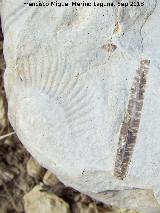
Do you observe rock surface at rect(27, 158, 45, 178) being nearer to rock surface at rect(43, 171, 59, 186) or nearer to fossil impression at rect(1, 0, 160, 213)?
rock surface at rect(43, 171, 59, 186)

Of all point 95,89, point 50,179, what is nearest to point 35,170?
point 50,179

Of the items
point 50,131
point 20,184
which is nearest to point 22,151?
point 20,184

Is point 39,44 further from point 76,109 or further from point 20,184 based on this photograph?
point 20,184

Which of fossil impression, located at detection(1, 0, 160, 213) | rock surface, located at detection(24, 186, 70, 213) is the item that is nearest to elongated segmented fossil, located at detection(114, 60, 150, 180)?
fossil impression, located at detection(1, 0, 160, 213)

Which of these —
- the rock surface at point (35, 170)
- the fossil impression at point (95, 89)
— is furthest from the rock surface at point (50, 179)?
the fossil impression at point (95, 89)

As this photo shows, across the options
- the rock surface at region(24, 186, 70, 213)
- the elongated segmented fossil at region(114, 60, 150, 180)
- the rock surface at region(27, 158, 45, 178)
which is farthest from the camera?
the rock surface at region(27, 158, 45, 178)

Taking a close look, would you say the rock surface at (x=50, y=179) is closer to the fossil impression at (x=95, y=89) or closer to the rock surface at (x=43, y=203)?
the rock surface at (x=43, y=203)

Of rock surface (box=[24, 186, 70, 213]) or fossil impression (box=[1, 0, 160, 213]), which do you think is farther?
rock surface (box=[24, 186, 70, 213])
